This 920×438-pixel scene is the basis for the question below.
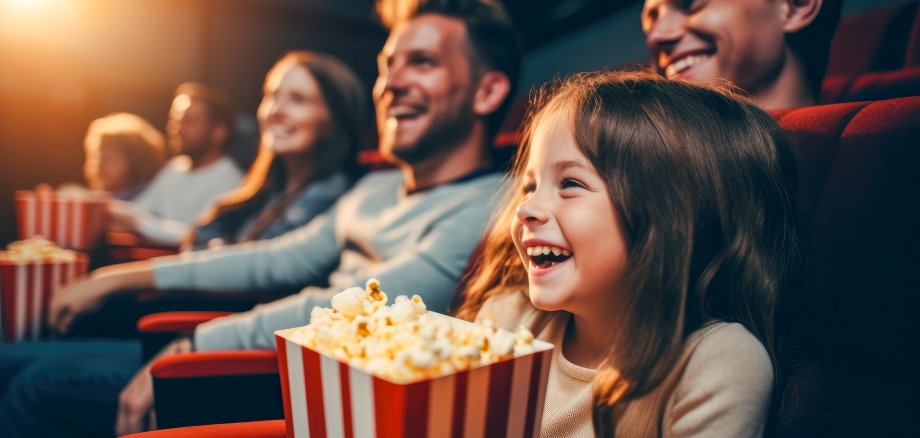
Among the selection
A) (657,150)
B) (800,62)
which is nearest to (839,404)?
(657,150)

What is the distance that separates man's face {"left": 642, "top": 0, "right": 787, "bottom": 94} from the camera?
33.5 inches

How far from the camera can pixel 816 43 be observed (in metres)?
0.87

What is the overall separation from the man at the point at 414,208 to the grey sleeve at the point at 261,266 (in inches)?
4.3

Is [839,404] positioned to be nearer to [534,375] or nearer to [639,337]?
[639,337]

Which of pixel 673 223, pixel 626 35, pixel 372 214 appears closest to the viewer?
pixel 673 223

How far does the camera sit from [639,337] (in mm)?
632

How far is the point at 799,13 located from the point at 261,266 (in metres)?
1.15

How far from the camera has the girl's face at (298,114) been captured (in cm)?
172

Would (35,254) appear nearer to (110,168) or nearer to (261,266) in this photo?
(261,266)

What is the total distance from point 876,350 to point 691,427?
202 millimetres

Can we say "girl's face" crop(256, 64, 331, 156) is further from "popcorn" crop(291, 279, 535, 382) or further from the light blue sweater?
"popcorn" crop(291, 279, 535, 382)

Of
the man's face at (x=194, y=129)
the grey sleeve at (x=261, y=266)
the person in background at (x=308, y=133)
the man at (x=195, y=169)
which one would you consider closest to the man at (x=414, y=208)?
the grey sleeve at (x=261, y=266)

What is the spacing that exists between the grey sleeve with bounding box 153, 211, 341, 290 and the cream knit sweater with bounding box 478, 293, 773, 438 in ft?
2.92

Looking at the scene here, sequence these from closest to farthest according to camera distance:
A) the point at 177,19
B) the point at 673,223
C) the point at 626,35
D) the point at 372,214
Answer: the point at 673,223, the point at 372,214, the point at 626,35, the point at 177,19
